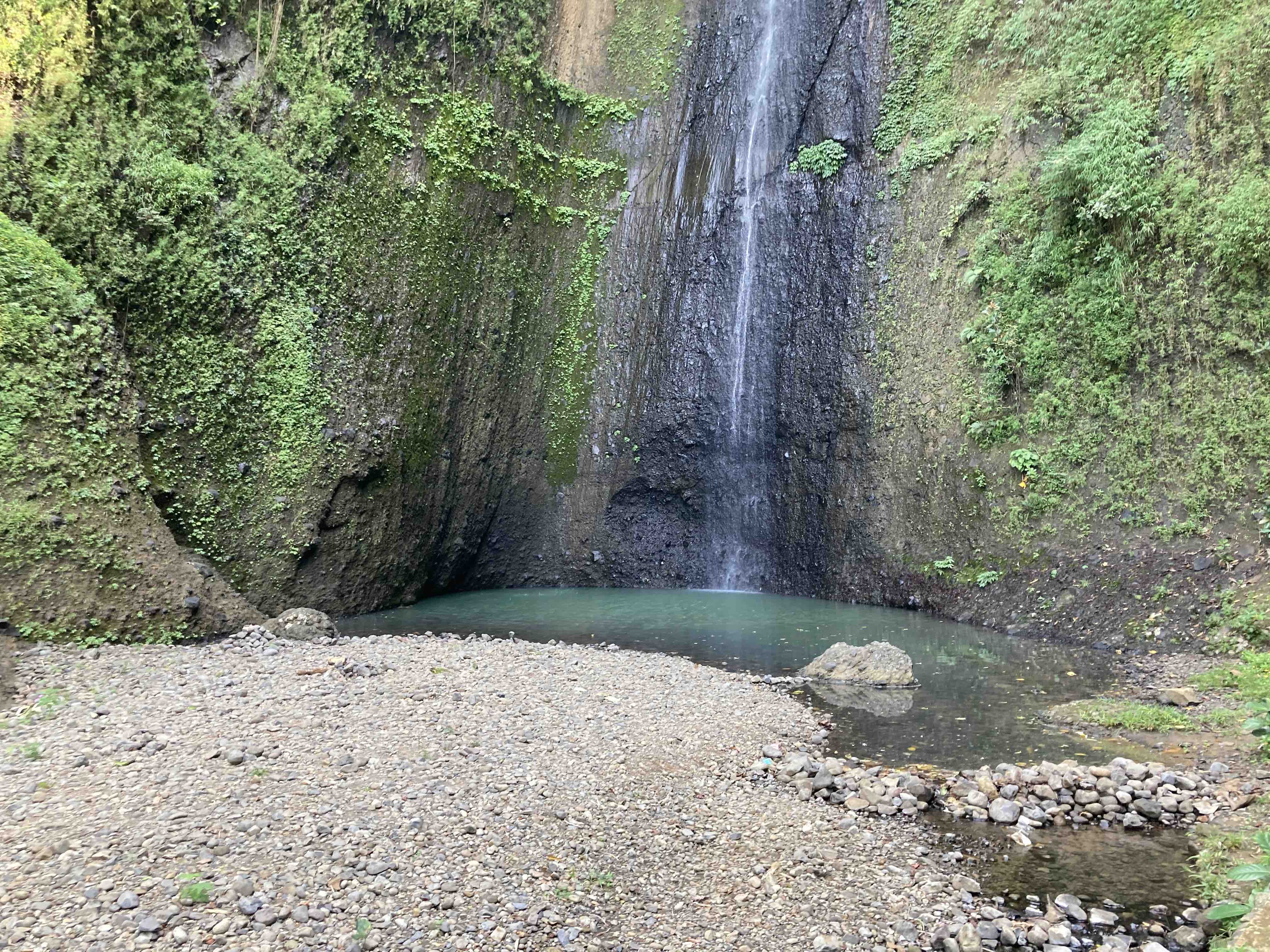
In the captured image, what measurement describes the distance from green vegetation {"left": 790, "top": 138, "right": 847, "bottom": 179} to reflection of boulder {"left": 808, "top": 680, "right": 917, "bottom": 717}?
9.81 meters

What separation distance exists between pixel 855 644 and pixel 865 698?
237 cm

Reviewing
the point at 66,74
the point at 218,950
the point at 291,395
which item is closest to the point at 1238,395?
the point at 218,950

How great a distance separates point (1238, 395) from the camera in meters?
8.80

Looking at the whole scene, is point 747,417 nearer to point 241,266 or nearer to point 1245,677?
point 241,266

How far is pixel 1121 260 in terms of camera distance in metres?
9.77

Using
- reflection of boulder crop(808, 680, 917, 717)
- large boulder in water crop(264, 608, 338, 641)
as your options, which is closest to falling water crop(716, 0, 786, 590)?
reflection of boulder crop(808, 680, 917, 717)

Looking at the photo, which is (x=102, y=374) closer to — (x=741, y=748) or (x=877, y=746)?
(x=741, y=748)

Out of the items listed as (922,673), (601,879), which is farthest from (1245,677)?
(601,879)

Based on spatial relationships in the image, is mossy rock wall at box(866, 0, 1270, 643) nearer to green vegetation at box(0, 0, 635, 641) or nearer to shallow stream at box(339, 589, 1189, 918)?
shallow stream at box(339, 589, 1189, 918)

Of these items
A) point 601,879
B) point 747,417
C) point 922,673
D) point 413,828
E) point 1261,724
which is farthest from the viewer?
point 747,417

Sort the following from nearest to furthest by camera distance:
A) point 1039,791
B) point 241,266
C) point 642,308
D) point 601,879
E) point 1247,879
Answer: point 1247,879 < point 601,879 < point 1039,791 < point 241,266 < point 642,308

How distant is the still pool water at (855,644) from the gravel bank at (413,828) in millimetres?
929

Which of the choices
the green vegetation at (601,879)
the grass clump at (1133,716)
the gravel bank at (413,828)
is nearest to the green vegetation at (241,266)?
the gravel bank at (413,828)

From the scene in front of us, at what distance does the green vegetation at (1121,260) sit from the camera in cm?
888
